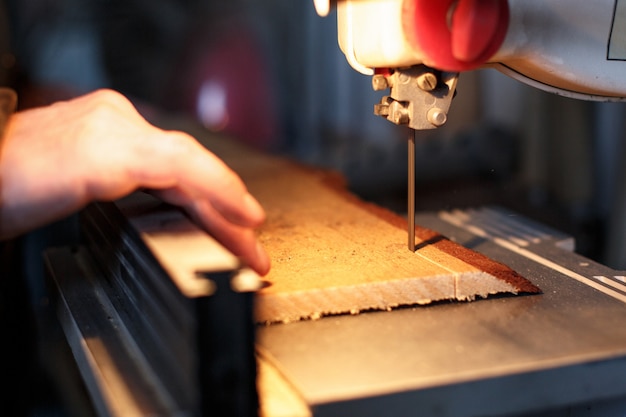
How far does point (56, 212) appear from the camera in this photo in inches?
32.6

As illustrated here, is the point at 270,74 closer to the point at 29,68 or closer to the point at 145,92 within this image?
the point at 145,92

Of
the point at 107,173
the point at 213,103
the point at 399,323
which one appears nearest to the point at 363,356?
the point at 399,323

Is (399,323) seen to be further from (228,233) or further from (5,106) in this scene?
(5,106)

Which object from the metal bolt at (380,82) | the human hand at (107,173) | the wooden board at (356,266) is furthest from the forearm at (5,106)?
the metal bolt at (380,82)

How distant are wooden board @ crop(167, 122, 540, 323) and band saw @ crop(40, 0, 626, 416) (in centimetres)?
2

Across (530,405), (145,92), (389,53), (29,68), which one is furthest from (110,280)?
(145,92)

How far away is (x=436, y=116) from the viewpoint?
1000mm

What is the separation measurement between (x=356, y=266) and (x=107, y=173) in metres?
0.39

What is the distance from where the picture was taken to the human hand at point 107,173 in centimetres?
82

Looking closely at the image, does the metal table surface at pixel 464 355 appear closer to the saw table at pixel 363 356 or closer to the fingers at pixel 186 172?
the saw table at pixel 363 356

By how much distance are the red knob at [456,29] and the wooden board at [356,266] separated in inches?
11.9

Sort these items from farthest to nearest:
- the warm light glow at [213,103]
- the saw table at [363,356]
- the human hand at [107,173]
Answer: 1. the warm light glow at [213,103]
2. the human hand at [107,173]
3. the saw table at [363,356]

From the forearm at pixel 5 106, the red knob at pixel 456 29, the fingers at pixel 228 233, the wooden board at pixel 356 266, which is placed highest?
the red knob at pixel 456 29

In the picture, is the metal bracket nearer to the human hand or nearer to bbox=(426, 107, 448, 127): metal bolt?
bbox=(426, 107, 448, 127): metal bolt
